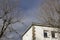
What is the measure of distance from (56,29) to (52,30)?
29.7 inches

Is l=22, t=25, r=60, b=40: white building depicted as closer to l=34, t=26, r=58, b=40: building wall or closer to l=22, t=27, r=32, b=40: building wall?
l=34, t=26, r=58, b=40: building wall

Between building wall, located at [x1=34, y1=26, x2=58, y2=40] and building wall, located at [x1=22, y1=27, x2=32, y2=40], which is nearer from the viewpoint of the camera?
building wall, located at [x1=34, y1=26, x2=58, y2=40]

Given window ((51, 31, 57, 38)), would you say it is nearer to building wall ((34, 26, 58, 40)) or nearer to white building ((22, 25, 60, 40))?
white building ((22, 25, 60, 40))

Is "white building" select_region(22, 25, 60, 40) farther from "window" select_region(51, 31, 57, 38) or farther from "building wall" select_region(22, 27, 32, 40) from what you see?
"building wall" select_region(22, 27, 32, 40)

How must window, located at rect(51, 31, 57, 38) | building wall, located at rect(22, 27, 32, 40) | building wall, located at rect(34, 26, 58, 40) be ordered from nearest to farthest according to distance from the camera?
building wall, located at rect(34, 26, 58, 40)
window, located at rect(51, 31, 57, 38)
building wall, located at rect(22, 27, 32, 40)

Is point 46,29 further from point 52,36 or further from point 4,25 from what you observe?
point 4,25

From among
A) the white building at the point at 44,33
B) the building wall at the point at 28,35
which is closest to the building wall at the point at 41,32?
the white building at the point at 44,33

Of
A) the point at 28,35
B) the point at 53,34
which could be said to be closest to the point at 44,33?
the point at 53,34

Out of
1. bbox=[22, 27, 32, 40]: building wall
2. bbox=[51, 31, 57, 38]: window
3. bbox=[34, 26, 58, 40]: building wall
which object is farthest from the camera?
bbox=[22, 27, 32, 40]: building wall

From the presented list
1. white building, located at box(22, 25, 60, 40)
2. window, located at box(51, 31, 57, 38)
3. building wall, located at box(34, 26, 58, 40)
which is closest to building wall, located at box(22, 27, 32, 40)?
white building, located at box(22, 25, 60, 40)

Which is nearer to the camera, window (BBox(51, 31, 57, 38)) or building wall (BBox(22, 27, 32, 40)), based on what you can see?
window (BBox(51, 31, 57, 38))

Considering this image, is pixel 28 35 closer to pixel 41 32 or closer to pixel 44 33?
pixel 41 32

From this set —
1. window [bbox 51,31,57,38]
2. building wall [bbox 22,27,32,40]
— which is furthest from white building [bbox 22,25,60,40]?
building wall [bbox 22,27,32,40]

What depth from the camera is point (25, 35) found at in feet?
115
